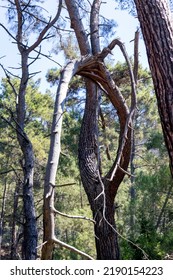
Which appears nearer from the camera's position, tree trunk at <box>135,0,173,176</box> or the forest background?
tree trunk at <box>135,0,173,176</box>

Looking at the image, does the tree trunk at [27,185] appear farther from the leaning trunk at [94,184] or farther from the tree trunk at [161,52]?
Result: the tree trunk at [161,52]

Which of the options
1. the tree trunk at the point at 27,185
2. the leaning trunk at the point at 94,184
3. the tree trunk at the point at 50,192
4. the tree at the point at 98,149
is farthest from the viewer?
the tree trunk at the point at 27,185

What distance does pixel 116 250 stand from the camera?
3.08 m

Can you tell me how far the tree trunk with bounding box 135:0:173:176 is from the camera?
185cm

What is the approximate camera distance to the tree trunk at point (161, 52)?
1.85 meters

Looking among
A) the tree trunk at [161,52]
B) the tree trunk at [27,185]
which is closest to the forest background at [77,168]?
the tree trunk at [27,185]

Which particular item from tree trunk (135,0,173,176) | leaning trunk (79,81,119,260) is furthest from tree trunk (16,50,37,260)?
tree trunk (135,0,173,176)

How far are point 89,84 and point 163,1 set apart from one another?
1541 millimetres

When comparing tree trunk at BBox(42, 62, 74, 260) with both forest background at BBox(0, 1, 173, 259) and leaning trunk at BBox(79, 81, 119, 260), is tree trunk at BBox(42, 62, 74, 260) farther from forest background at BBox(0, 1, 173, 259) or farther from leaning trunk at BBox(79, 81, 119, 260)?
forest background at BBox(0, 1, 173, 259)

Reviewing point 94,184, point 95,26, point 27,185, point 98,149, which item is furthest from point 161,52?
point 27,185

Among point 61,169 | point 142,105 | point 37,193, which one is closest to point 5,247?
point 37,193

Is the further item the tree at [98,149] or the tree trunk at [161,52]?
the tree at [98,149]

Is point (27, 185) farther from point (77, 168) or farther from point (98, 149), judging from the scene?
point (77, 168)
